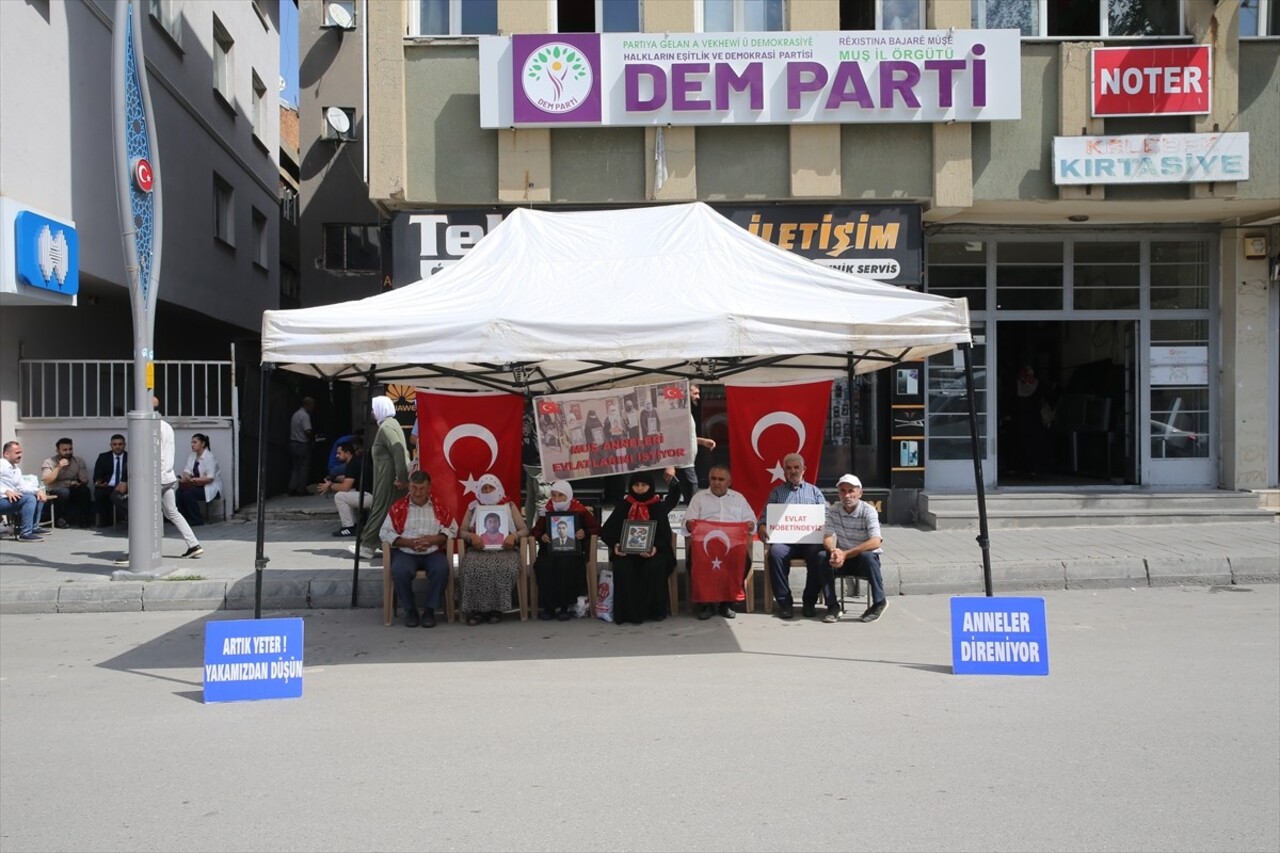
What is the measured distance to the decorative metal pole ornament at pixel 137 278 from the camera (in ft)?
31.9

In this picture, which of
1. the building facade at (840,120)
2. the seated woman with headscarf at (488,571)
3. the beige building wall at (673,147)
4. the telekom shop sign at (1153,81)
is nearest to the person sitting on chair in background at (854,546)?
the seated woman with headscarf at (488,571)

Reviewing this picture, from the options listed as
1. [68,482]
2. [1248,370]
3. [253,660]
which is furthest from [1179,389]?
[68,482]

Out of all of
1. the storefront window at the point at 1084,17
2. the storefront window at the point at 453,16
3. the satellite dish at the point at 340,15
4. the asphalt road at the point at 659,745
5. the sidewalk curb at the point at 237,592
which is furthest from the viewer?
the satellite dish at the point at 340,15

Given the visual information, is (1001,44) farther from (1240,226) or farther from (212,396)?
(212,396)

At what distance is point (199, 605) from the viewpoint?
30.4ft

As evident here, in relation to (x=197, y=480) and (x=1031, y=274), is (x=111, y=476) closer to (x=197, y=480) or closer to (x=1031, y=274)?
(x=197, y=480)

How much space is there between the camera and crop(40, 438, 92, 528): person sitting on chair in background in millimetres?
12883

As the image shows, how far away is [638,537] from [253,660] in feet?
10.6

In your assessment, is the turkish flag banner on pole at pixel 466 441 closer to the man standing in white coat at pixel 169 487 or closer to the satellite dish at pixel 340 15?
the man standing in white coat at pixel 169 487

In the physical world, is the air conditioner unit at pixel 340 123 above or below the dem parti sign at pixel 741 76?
above

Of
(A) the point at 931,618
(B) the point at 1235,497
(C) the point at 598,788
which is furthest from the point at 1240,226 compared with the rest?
(C) the point at 598,788

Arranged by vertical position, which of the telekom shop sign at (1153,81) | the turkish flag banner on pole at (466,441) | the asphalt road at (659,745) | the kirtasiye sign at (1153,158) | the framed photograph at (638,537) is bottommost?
the asphalt road at (659,745)

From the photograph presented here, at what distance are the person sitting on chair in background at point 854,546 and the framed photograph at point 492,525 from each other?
268 centimetres

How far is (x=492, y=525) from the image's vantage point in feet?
27.8
